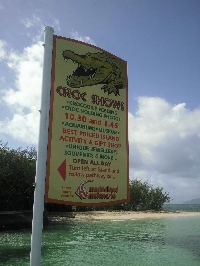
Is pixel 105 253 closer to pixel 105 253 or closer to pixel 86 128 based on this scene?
pixel 105 253

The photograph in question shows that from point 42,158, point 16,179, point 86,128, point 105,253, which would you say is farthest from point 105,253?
point 16,179

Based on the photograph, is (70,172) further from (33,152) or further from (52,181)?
(33,152)

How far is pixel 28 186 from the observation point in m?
29.2

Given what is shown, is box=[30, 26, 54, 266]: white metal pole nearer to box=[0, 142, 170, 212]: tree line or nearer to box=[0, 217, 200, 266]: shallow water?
box=[0, 217, 200, 266]: shallow water

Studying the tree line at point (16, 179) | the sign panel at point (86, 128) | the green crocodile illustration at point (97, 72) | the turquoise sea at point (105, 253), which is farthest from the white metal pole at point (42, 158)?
the tree line at point (16, 179)

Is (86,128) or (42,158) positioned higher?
(86,128)

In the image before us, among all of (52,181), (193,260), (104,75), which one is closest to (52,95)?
(104,75)

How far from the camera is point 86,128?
397cm

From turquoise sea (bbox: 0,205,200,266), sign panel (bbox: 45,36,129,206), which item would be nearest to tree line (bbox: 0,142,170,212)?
turquoise sea (bbox: 0,205,200,266)

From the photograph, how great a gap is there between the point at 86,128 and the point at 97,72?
2.97ft

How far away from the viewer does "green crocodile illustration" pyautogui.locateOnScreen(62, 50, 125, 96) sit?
3.96 metres

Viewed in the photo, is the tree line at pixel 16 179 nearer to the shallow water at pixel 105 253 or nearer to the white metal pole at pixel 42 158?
the shallow water at pixel 105 253

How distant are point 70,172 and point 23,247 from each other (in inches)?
533

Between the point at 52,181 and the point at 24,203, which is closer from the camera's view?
the point at 52,181
